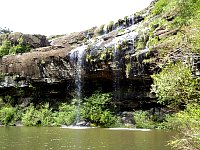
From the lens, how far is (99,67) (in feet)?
97.2

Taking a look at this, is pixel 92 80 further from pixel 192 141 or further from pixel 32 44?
pixel 192 141

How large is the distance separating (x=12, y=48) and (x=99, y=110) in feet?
45.8

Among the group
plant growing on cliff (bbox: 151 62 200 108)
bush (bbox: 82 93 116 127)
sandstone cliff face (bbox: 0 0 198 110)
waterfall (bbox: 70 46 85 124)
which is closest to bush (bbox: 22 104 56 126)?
sandstone cliff face (bbox: 0 0 198 110)

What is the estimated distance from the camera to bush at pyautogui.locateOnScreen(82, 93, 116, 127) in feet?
96.8

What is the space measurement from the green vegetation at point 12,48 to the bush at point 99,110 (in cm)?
1116

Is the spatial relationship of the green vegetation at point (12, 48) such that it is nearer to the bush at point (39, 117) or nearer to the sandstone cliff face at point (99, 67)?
the sandstone cliff face at point (99, 67)

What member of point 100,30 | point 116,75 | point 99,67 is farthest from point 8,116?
point 100,30

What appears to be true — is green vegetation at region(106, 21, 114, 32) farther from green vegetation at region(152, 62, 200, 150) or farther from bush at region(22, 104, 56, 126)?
green vegetation at region(152, 62, 200, 150)

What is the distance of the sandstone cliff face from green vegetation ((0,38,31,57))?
300cm

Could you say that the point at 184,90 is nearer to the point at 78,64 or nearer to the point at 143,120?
the point at 143,120

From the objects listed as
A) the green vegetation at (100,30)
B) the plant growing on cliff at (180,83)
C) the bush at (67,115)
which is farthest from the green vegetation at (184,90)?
the green vegetation at (100,30)

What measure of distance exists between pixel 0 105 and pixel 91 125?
1168 cm

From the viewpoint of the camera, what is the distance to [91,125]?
29.6 meters

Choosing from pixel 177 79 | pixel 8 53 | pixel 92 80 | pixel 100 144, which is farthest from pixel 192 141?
pixel 8 53
